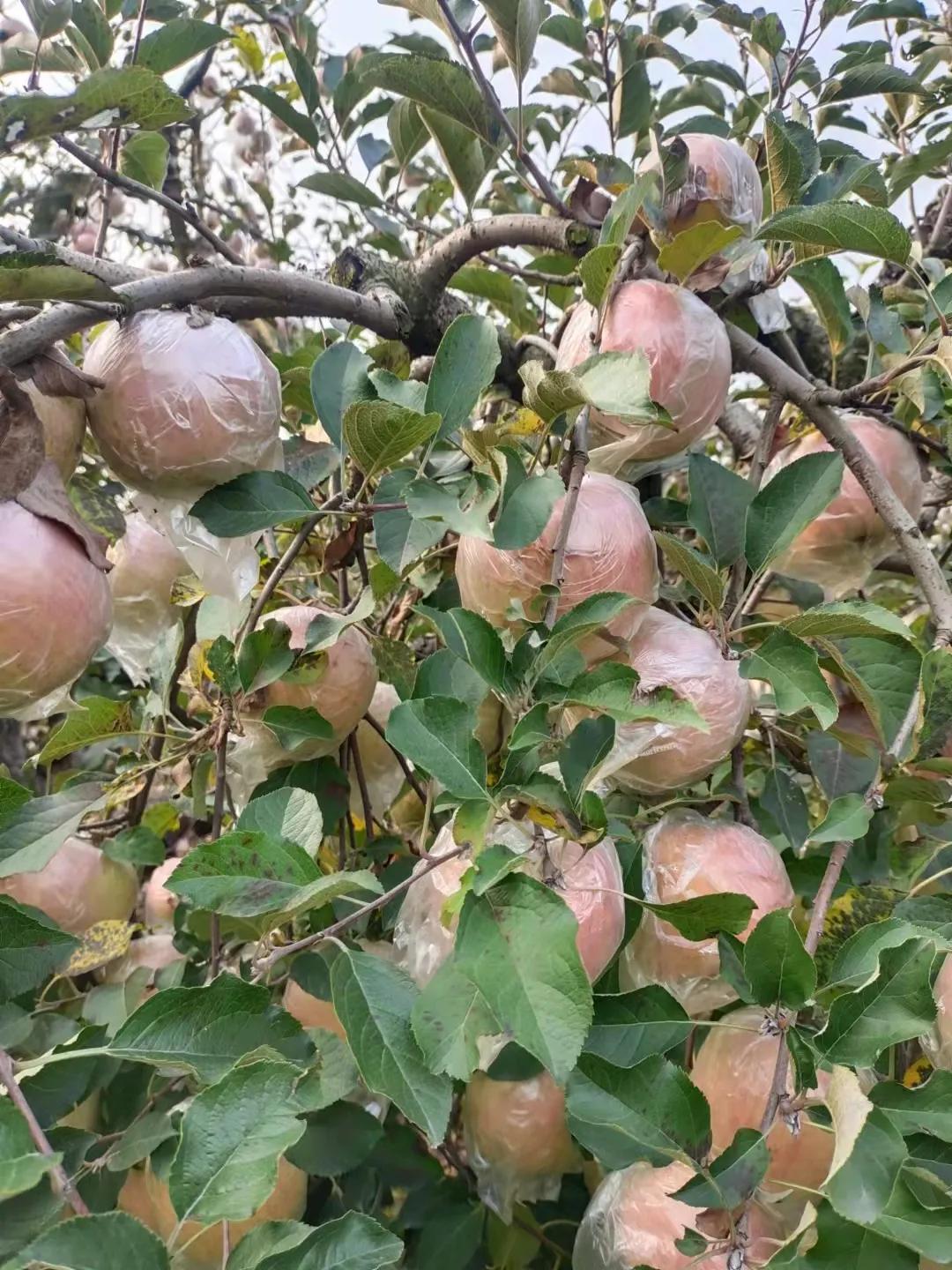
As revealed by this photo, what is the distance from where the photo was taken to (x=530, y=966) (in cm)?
43

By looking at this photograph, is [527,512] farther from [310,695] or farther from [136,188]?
[136,188]

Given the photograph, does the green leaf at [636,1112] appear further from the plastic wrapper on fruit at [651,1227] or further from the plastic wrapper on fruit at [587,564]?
the plastic wrapper on fruit at [587,564]

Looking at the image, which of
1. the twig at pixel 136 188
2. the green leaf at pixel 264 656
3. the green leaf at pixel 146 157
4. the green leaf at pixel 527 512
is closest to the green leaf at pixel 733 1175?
the green leaf at pixel 527 512

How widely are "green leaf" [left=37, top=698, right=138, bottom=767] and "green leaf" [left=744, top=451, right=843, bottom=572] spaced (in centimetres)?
57

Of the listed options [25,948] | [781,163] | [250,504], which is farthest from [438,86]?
[25,948]

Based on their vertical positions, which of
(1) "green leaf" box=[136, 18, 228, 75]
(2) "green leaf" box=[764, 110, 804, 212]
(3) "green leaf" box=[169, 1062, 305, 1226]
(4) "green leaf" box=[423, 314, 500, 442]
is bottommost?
(3) "green leaf" box=[169, 1062, 305, 1226]

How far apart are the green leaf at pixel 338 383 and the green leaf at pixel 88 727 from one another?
34 cm

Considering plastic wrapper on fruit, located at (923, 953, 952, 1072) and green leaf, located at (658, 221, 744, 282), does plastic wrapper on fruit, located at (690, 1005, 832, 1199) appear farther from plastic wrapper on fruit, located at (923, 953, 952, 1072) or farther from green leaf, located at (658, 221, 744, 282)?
green leaf, located at (658, 221, 744, 282)

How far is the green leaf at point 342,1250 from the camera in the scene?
43 cm

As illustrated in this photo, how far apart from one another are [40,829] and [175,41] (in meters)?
0.61

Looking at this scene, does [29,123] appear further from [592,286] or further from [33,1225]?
[33,1225]

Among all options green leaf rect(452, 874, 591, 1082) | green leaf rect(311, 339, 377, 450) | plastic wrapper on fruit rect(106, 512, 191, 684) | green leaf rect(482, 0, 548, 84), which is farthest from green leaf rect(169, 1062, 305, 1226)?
green leaf rect(482, 0, 548, 84)

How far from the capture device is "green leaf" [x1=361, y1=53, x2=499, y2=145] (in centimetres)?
73

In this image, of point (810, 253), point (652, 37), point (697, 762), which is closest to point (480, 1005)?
point (697, 762)
